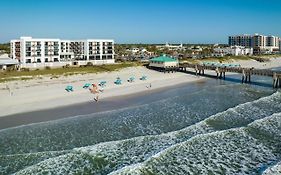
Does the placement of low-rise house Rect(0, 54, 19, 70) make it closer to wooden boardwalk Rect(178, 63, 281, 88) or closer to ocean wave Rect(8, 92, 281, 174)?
wooden boardwalk Rect(178, 63, 281, 88)

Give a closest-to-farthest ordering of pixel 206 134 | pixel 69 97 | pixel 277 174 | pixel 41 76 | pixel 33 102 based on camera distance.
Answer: pixel 277 174 → pixel 206 134 → pixel 33 102 → pixel 69 97 → pixel 41 76

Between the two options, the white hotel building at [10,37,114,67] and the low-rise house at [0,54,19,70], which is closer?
the low-rise house at [0,54,19,70]

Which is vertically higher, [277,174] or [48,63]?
[48,63]

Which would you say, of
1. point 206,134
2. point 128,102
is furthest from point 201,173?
point 128,102

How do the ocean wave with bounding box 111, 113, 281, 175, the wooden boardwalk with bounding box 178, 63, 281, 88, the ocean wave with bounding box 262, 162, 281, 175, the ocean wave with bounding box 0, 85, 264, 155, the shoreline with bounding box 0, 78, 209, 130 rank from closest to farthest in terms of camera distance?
the ocean wave with bounding box 262, 162, 281, 175 → the ocean wave with bounding box 111, 113, 281, 175 → the ocean wave with bounding box 0, 85, 264, 155 → the shoreline with bounding box 0, 78, 209, 130 → the wooden boardwalk with bounding box 178, 63, 281, 88

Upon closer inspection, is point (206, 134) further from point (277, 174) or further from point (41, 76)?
point (41, 76)

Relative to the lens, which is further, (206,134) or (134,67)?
(134,67)

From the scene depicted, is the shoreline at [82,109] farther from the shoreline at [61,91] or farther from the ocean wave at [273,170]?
the ocean wave at [273,170]

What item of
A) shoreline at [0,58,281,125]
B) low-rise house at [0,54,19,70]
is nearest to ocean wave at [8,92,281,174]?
shoreline at [0,58,281,125]
